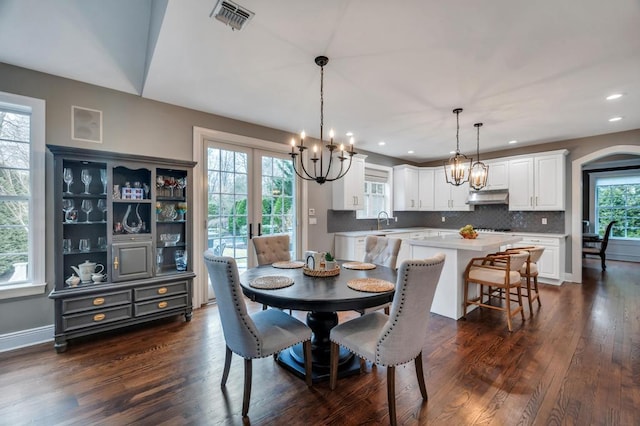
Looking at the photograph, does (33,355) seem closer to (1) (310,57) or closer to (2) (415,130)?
(1) (310,57)

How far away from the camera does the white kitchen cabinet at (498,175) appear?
18.7 feet

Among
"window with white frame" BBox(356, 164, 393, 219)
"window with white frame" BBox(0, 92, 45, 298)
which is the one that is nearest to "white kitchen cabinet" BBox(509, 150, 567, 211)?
"window with white frame" BBox(356, 164, 393, 219)

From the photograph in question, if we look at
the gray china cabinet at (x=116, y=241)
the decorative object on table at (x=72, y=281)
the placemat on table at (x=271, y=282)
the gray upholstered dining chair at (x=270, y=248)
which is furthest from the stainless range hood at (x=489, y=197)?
the decorative object on table at (x=72, y=281)

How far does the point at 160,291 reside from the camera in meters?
3.11

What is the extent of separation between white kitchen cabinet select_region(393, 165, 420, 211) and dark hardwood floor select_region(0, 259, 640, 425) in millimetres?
3753

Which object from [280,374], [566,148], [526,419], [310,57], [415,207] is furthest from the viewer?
[415,207]

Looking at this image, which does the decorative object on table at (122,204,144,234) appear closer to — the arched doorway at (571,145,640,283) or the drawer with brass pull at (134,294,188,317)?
the drawer with brass pull at (134,294,188,317)

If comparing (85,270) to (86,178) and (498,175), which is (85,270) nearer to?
(86,178)

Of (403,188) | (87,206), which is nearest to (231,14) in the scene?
(87,206)

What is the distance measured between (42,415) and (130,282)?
1283mm

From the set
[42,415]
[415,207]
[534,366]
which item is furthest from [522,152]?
[42,415]

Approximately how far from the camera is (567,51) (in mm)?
2330

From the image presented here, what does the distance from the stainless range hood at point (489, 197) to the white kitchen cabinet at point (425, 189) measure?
83 cm

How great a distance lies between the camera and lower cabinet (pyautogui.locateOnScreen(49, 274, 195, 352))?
260 cm
